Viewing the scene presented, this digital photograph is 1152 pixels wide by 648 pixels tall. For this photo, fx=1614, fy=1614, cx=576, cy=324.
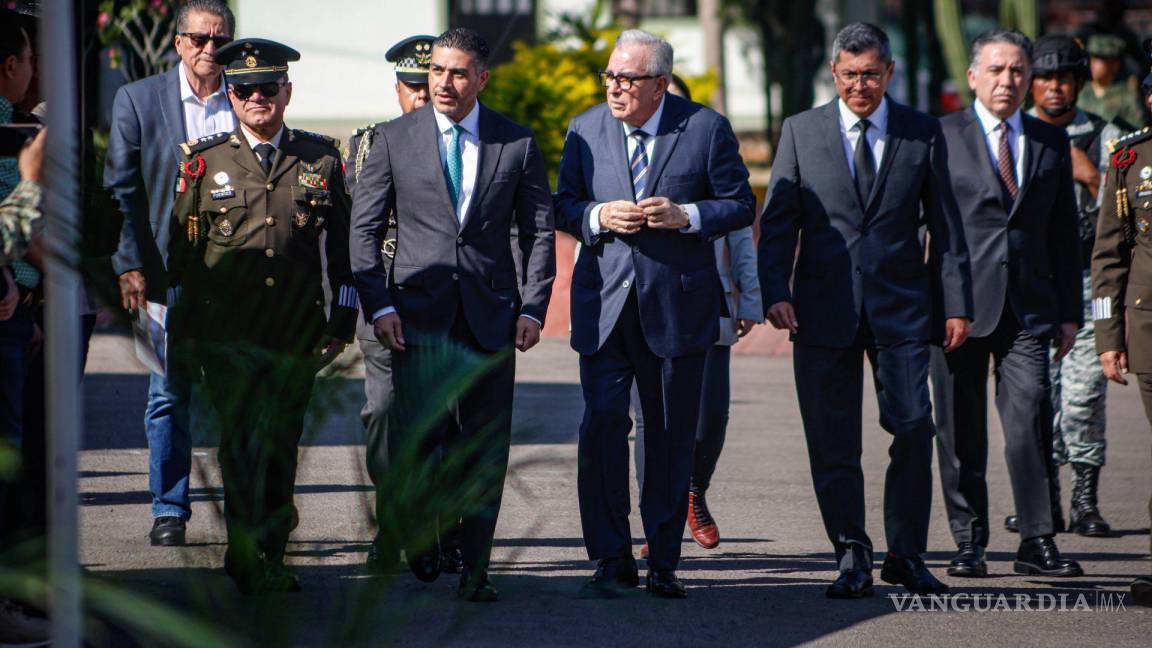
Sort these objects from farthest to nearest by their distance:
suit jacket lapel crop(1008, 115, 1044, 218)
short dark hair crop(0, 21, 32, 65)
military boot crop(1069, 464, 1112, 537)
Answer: military boot crop(1069, 464, 1112, 537), suit jacket lapel crop(1008, 115, 1044, 218), short dark hair crop(0, 21, 32, 65)

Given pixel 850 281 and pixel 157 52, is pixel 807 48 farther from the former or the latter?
pixel 850 281

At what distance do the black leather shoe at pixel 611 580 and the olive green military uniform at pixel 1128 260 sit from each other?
189 centimetres

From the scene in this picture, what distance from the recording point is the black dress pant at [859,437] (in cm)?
567

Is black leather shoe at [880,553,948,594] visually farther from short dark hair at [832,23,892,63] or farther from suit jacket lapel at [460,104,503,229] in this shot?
suit jacket lapel at [460,104,503,229]

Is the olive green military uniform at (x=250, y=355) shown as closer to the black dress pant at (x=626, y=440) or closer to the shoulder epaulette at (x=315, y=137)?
the black dress pant at (x=626, y=440)

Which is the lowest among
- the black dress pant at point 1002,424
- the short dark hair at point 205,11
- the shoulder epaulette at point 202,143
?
the black dress pant at point 1002,424

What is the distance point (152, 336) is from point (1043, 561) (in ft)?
15.4

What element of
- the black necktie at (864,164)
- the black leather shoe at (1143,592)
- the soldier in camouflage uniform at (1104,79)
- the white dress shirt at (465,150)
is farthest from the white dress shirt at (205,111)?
the soldier in camouflage uniform at (1104,79)

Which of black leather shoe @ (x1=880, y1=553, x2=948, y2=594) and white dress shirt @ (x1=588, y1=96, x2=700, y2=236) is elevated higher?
white dress shirt @ (x1=588, y1=96, x2=700, y2=236)

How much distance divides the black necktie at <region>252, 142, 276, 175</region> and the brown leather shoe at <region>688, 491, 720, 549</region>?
218 centimetres

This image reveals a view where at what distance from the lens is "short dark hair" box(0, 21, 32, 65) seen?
14.9ft

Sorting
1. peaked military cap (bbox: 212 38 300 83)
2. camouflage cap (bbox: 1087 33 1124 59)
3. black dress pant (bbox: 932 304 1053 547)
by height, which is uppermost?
camouflage cap (bbox: 1087 33 1124 59)

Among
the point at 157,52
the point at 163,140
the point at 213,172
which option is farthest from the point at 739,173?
the point at 157,52

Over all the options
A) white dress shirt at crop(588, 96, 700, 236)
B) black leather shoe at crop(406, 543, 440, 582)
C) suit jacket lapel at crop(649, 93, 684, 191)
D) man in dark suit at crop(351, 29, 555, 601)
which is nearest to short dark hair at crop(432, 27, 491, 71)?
man in dark suit at crop(351, 29, 555, 601)
